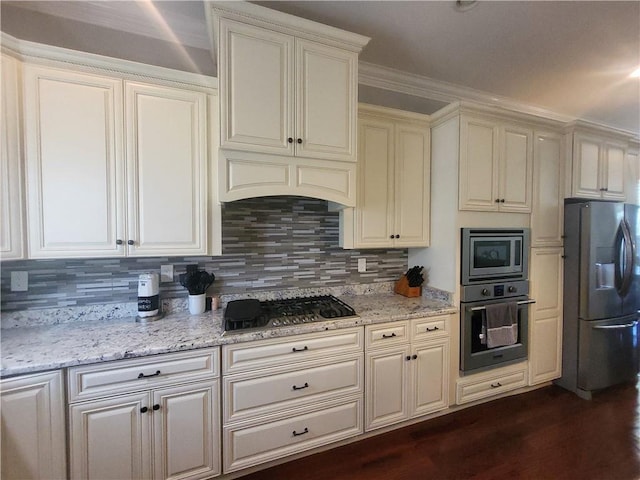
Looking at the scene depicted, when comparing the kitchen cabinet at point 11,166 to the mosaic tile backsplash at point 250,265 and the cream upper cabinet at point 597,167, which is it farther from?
the cream upper cabinet at point 597,167

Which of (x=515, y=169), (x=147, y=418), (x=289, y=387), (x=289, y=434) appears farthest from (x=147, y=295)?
(x=515, y=169)

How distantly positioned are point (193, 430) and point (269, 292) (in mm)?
979

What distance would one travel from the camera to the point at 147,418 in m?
1.39

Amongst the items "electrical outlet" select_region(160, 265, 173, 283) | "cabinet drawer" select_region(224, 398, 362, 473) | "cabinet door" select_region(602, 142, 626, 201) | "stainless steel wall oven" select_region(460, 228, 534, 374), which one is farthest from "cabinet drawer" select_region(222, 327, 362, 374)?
"cabinet door" select_region(602, 142, 626, 201)

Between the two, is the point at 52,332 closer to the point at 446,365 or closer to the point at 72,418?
the point at 72,418

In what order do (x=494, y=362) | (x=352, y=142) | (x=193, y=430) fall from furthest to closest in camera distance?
(x=494, y=362), (x=352, y=142), (x=193, y=430)

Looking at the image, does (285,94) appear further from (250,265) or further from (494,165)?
(494,165)

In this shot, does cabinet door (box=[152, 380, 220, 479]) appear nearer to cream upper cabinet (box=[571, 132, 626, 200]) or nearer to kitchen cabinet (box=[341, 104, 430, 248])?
kitchen cabinet (box=[341, 104, 430, 248])

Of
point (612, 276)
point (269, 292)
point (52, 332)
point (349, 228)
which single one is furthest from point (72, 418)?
point (612, 276)

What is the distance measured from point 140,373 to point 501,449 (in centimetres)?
236

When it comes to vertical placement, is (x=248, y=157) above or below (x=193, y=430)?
above

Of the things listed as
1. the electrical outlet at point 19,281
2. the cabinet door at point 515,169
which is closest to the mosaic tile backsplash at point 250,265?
the electrical outlet at point 19,281

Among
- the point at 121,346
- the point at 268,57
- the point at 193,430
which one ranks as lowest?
the point at 193,430

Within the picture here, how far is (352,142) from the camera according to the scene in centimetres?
183
